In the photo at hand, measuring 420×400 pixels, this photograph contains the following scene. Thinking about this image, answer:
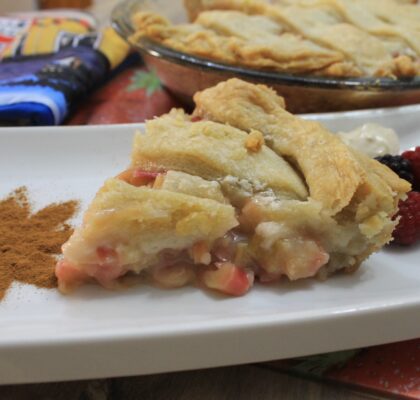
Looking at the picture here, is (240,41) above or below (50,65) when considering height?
above

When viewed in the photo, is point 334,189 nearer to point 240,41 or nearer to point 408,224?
point 408,224

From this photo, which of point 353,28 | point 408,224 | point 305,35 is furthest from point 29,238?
point 353,28

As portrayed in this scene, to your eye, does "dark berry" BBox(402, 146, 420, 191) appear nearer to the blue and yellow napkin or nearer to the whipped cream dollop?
the whipped cream dollop

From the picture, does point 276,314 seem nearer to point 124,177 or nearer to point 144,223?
point 144,223

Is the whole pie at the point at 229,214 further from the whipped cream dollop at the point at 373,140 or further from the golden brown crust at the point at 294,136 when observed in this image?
the whipped cream dollop at the point at 373,140

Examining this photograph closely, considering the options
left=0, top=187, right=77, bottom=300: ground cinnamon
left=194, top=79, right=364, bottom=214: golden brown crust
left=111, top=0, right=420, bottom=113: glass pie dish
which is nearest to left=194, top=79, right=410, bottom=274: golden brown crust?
left=194, top=79, right=364, bottom=214: golden brown crust

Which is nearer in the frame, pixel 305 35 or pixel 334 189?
pixel 334 189

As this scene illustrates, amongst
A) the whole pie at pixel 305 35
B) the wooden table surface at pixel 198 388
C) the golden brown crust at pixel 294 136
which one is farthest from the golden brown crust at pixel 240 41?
the wooden table surface at pixel 198 388
